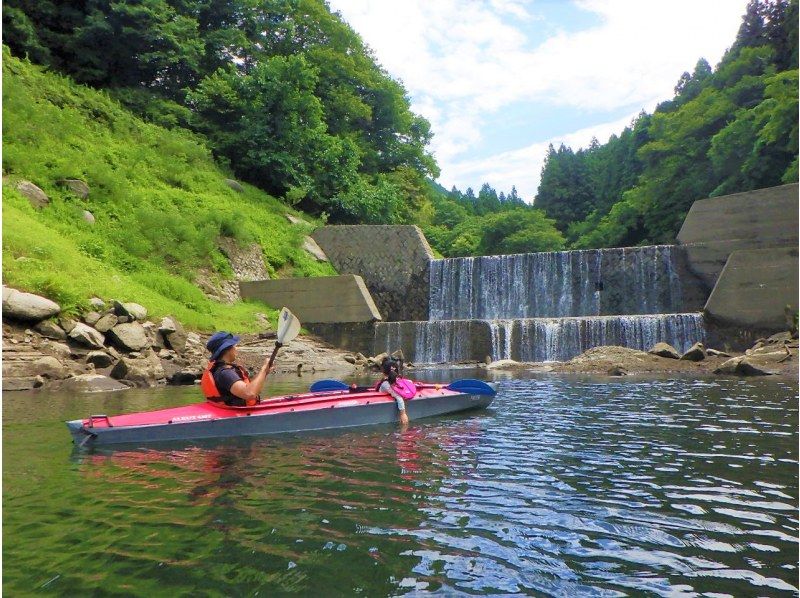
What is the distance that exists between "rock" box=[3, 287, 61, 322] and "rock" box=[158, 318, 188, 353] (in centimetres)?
253

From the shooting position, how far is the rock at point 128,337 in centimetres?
1300

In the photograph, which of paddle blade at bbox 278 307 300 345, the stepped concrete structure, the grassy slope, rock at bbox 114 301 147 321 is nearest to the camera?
paddle blade at bbox 278 307 300 345

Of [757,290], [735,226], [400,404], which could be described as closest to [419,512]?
[400,404]

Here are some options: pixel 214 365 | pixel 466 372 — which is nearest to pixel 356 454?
pixel 214 365

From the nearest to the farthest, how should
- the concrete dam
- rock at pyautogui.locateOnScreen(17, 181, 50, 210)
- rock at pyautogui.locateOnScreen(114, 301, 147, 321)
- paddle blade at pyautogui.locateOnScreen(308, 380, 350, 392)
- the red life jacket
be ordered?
1. the red life jacket
2. paddle blade at pyautogui.locateOnScreen(308, 380, 350, 392)
3. rock at pyautogui.locateOnScreen(114, 301, 147, 321)
4. rock at pyautogui.locateOnScreen(17, 181, 50, 210)
5. the concrete dam

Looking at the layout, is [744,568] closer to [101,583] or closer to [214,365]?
[101,583]

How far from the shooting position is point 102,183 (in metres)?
18.5

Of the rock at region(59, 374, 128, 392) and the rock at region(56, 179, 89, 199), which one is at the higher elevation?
the rock at region(56, 179, 89, 199)

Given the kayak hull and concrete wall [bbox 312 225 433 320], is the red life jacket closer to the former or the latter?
the kayak hull

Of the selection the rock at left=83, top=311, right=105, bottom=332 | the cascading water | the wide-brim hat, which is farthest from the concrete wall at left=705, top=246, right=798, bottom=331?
the rock at left=83, top=311, right=105, bottom=332

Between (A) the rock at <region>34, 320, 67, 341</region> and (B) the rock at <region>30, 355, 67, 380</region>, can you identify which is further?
(A) the rock at <region>34, 320, 67, 341</region>

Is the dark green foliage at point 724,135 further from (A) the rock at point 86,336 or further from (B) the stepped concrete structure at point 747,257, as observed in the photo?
(A) the rock at point 86,336

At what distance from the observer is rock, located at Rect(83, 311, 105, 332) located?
42.0 ft

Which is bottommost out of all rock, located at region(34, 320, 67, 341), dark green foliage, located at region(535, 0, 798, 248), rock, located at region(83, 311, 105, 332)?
rock, located at region(34, 320, 67, 341)
